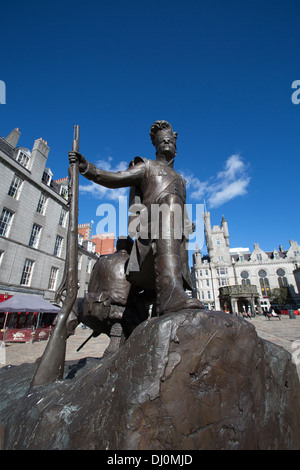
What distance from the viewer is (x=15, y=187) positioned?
16.9m

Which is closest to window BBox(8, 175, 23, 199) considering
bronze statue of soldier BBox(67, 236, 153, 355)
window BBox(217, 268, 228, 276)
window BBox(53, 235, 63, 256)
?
window BBox(53, 235, 63, 256)

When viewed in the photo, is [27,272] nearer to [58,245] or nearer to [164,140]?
[58,245]

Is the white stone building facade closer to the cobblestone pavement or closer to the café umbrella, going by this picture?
the café umbrella

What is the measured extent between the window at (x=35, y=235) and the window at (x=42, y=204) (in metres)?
1.33

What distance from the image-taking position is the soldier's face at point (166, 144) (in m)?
2.64

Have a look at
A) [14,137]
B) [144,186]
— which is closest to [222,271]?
[14,137]

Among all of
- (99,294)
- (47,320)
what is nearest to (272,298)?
(47,320)

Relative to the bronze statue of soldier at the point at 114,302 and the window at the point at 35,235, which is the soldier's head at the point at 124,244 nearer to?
the bronze statue of soldier at the point at 114,302

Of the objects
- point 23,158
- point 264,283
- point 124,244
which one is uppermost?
point 23,158

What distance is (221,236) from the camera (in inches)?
2160

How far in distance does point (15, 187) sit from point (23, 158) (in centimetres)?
311

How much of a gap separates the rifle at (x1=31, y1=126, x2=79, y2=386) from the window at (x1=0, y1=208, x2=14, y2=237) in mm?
16091

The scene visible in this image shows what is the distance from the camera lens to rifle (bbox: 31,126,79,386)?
166 centimetres
